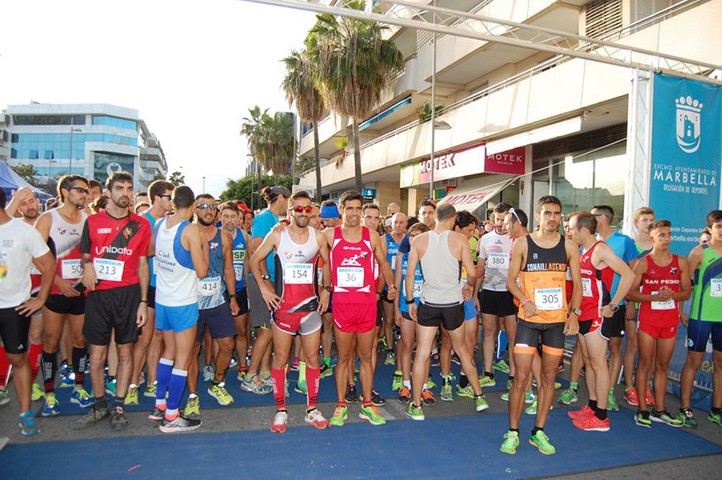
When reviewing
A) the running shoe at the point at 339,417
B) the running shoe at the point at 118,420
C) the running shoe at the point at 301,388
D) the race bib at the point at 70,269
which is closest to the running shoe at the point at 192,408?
the running shoe at the point at 118,420

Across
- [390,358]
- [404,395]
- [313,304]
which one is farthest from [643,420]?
[313,304]

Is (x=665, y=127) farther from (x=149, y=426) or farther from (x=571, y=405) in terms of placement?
(x=149, y=426)

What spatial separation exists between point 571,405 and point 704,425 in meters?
1.18

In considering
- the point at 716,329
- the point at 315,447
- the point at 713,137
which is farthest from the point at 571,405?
Result: the point at 713,137

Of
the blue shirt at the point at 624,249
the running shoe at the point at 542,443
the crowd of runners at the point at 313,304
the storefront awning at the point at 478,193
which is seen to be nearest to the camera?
the running shoe at the point at 542,443

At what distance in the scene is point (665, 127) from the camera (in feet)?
22.7

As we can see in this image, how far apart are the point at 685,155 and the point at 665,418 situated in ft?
13.9

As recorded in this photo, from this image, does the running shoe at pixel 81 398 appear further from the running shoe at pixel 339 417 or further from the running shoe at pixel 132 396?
the running shoe at pixel 339 417

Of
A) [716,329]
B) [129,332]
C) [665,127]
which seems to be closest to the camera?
[129,332]

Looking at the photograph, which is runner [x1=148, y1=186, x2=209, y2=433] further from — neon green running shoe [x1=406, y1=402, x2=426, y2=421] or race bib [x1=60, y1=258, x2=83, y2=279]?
neon green running shoe [x1=406, y1=402, x2=426, y2=421]

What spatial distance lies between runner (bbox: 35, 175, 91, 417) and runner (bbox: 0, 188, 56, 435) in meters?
0.47

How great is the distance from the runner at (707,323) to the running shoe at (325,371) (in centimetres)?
368

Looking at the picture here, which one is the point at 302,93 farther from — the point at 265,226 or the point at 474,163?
the point at 265,226

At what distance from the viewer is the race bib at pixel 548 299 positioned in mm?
4035
